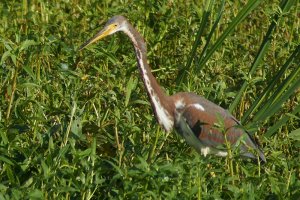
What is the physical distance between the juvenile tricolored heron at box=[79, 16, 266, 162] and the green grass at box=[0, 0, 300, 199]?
11 cm

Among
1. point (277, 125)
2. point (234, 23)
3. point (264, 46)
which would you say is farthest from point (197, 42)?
point (277, 125)

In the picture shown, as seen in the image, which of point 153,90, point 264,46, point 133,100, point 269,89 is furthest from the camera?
point 264,46

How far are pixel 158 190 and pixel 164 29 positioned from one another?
3.01 metres

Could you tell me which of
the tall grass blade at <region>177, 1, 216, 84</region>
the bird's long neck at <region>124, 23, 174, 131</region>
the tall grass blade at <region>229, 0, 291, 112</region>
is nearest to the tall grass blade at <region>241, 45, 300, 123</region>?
the tall grass blade at <region>229, 0, 291, 112</region>

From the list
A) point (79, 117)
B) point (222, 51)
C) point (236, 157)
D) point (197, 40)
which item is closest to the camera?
point (236, 157)

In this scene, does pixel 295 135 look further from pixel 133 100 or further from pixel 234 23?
pixel 133 100

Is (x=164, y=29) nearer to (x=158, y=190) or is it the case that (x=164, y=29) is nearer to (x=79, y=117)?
(x=79, y=117)

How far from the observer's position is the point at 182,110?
7082 millimetres

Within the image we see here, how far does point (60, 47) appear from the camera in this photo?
762 centimetres

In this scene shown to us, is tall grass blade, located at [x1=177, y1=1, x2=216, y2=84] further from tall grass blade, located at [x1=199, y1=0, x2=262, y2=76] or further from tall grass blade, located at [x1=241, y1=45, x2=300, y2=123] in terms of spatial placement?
tall grass blade, located at [x1=241, y1=45, x2=300, y2=123]

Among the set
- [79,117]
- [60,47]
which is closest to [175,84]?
[60,47]

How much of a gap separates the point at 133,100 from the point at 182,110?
0.41 m

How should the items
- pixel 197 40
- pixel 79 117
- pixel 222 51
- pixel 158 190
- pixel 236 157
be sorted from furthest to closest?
1. pixel 222 51
2. pixel 197 40
3. pixel 79 117
4. pixel 236 157
5. pixel 158 190

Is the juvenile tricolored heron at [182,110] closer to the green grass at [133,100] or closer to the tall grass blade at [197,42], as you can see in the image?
the green grass at [133,100]
